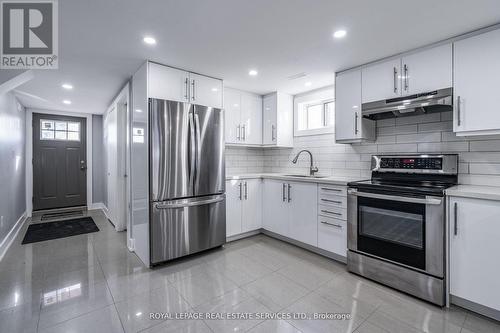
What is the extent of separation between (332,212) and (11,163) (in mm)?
4661

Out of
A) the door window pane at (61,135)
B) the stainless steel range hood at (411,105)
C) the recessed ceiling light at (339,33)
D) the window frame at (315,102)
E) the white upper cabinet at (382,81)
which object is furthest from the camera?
the door window pane at (61,135)

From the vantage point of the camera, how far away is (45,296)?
6.76 feet

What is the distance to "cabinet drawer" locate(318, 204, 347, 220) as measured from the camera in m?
2.62

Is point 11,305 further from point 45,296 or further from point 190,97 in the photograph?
point 190,97

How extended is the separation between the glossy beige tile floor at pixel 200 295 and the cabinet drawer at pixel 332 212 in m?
0.55

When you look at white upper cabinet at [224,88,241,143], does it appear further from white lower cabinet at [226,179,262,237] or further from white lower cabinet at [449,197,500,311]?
white lower cabinet at [449,197,500,311]

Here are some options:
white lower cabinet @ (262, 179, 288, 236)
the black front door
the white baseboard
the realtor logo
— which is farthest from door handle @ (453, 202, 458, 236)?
the black front door

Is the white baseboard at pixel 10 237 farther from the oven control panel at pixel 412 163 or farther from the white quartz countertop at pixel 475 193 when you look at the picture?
the white quartz countertop at pixel 475 193

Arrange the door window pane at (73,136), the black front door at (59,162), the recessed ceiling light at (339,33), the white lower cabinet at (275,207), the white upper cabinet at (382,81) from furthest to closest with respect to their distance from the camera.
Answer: the door window pane at (73,136) → the black front door at (59,162) → the white lower cabinet at (275,207) → the white upper cabinet at (382,81) → the recessed ceiling light at (339,33)

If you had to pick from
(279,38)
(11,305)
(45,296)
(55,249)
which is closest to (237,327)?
(45,296)

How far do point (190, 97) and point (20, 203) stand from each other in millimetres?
3943

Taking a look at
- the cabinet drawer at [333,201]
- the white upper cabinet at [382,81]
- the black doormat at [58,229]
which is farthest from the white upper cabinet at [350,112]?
the black doormat at [58,229]

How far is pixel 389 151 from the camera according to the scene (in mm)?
2779

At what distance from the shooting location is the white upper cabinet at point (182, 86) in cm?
260
